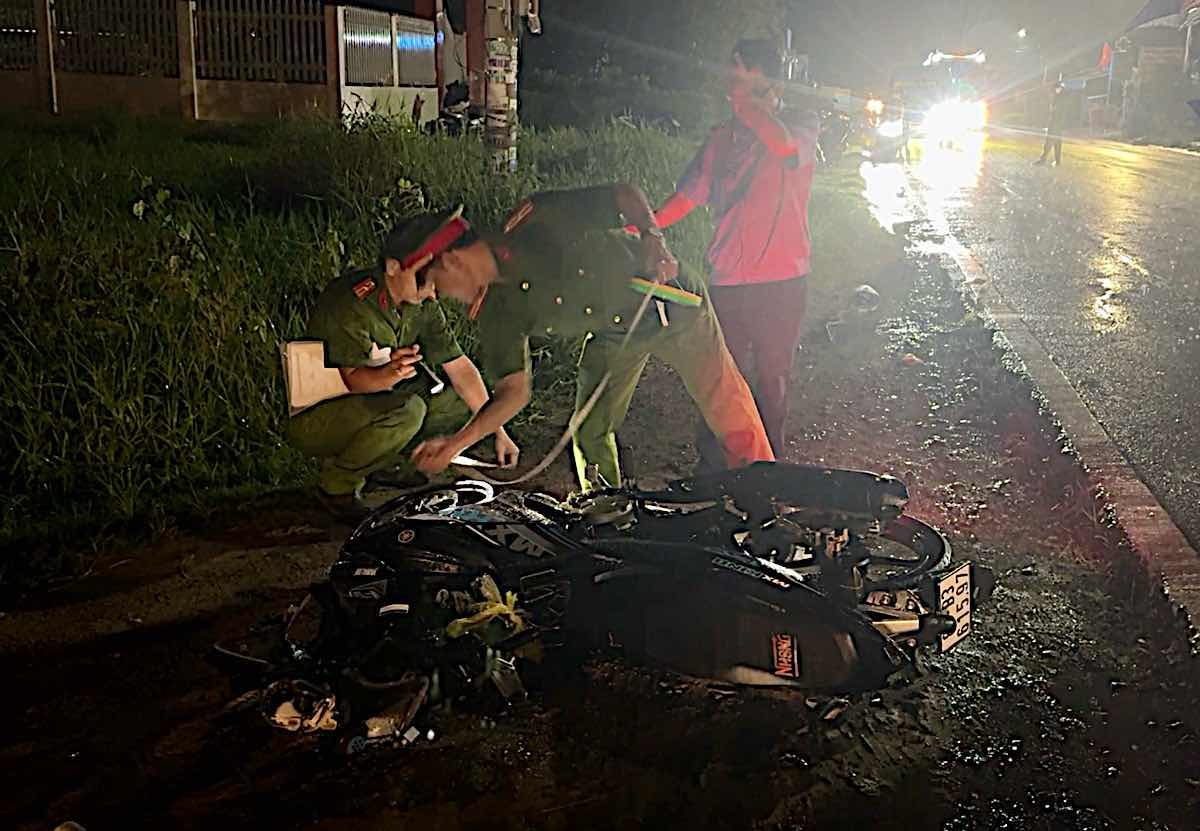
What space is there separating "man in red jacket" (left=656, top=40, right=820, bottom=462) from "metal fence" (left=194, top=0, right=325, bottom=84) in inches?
601

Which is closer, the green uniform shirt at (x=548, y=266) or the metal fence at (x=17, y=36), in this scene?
the green uniform shirt at (x=548, y=266)

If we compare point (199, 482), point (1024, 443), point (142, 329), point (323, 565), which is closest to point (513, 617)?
point (323, 565)

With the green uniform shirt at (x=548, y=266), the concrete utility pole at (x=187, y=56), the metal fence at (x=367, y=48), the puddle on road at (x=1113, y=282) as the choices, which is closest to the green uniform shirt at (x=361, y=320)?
the green uniform shirt at (x=548, y=266)

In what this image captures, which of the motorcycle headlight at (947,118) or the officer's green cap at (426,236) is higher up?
the motorcycle headlight at (947,118)

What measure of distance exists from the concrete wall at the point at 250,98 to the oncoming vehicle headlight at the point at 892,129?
1541 cm

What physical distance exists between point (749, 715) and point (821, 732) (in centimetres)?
22

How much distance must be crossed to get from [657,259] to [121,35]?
17.1 m

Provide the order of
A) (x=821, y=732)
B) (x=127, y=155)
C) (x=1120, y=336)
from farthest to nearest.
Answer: (x=127, y=155), (x=1120, y=336), (x=821, y=732)

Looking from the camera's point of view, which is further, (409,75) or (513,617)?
(409,75)

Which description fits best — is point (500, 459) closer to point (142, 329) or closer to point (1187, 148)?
point (142, 329)

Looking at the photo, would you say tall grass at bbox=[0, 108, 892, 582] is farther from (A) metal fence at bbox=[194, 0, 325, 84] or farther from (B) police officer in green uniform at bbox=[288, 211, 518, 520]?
(A) metal fence at bbox=[194, 0, 325, 84]

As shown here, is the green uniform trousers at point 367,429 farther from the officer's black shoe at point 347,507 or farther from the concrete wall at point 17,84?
the concrete wall at point 17,84

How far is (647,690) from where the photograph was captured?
383cm

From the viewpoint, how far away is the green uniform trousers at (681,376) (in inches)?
187
